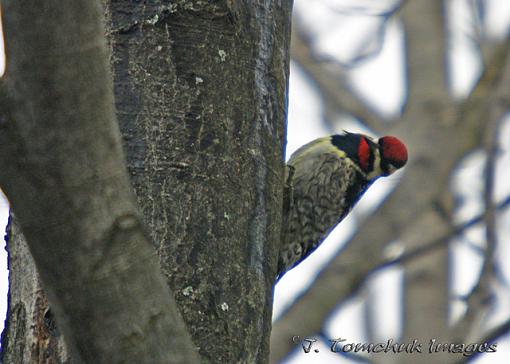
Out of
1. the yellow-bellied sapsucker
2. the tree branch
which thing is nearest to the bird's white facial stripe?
the yellow-bellied sapsucker

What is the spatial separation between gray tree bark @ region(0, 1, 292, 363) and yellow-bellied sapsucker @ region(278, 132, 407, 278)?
1.60m

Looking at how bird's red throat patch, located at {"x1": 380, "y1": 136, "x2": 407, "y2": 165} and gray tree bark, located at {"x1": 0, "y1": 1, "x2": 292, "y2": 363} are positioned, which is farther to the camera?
bird's red throat patch, located at {"x1": 380, "y1": 136, "x2": 407, "y2": 165}

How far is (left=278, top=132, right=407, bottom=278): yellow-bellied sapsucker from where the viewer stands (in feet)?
13.0

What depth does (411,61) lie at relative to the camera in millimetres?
6449

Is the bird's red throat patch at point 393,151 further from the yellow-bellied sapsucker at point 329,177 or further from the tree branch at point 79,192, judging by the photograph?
the tree branch at point 79,192

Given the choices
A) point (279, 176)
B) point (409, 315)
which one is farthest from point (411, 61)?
point (279, 176)

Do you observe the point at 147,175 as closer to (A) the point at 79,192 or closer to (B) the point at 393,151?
(A) the point at 79,192

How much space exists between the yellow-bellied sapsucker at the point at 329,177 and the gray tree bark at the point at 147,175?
1601mm

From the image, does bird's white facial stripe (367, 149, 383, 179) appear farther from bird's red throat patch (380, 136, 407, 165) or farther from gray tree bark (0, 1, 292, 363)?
gray tree bark (0, 1, 292, 363)

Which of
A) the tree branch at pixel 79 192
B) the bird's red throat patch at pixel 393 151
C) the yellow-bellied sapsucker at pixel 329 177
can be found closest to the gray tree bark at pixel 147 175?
the tree branch at pixel 79 192

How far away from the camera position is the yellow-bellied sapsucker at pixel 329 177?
3.96 m

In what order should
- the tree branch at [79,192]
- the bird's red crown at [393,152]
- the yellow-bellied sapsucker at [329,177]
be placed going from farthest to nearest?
1. the bird's red crown at [393,152]
2. the yellow-bellied sapsucker at [329,177]
3. the tree branch at [79,192]

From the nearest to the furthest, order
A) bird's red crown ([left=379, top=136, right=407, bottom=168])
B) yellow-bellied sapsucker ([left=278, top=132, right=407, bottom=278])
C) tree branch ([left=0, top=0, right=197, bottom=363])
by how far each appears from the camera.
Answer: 1. tree branch ([left=0, top=0, right=197, bottom=363])
2. yellow-bellied sapsucker ([left=278, top=132, right=407, bottom=278])
3. bird's red crown ([left=379, top=136, right=407, bottom=168])

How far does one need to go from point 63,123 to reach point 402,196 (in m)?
3.37
